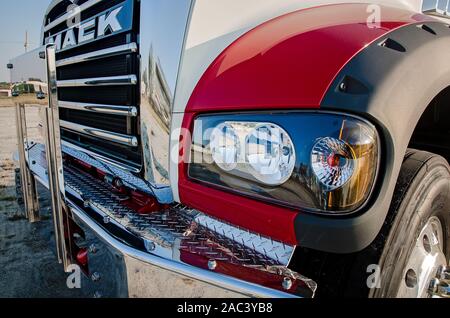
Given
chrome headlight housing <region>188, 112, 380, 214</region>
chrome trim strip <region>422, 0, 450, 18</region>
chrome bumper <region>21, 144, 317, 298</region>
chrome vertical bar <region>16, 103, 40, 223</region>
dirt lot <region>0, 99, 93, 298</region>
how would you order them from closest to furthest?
chrome headlight housing <region>188, 112, 380, 214</region>, chrome bumper <region>21, 144, 317, 298</region>, chrome trim strip <region>422, 0, 450, 18</region>, dirt lot <region>0, 99, 93, 298</region>, chrome vertical bar <region>16, 103, 40, 223</region>

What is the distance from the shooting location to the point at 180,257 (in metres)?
1.43

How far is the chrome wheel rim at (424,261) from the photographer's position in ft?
4.82

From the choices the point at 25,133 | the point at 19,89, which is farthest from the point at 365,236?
the point at 25,133

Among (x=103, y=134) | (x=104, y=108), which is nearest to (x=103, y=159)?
(x=103, y=134)

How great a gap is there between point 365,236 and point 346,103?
42 centimetres

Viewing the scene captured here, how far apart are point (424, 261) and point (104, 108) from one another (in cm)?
171

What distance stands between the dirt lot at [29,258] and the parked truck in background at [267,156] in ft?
1.77

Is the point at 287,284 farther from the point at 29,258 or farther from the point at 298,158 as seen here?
the point at 29,258

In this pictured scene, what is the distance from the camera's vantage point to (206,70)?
1.53 metres

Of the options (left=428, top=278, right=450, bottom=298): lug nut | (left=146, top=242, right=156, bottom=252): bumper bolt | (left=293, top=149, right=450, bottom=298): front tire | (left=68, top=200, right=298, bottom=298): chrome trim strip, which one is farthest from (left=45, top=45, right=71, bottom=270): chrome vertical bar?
(left=428, top=278, right=450, bottom=298): lug nut

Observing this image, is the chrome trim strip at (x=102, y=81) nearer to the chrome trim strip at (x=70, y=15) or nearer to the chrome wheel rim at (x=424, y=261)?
the chrome trim strip at (x=70, y=15)

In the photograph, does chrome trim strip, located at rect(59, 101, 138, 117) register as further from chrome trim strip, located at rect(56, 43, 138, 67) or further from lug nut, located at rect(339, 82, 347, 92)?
lug nut, located at rect(339, 82, 347, 92)

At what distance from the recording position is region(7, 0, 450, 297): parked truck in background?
1.24 meters

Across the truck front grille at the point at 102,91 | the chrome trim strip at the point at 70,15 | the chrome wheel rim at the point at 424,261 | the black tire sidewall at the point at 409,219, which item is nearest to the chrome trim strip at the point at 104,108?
the truck front grille at the point at 102,91
